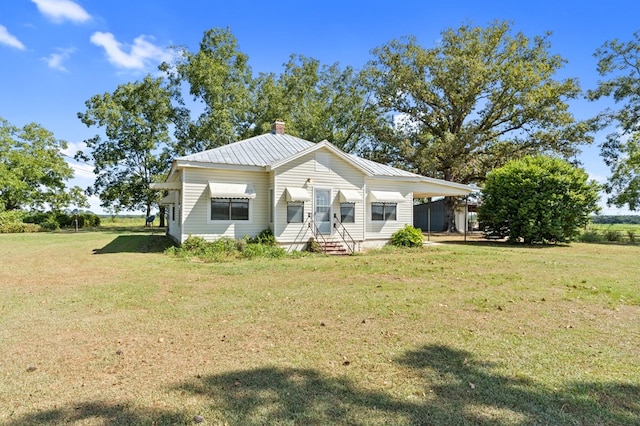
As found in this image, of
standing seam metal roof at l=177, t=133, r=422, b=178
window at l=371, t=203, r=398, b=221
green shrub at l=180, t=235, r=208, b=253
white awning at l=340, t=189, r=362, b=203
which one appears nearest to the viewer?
green shrub at l=180, t=235, r=208, b=253

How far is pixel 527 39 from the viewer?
1086 inches

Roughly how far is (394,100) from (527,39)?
10865 millimetres

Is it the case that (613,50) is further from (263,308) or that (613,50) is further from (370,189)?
(263,308)

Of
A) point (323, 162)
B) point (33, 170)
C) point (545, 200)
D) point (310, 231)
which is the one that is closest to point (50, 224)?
point (33, 170)

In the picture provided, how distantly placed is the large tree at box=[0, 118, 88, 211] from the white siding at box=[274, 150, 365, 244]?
93.5ft

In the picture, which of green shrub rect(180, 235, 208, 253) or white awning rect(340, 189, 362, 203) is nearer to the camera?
green shrub rect(180, 235, 208, 253)

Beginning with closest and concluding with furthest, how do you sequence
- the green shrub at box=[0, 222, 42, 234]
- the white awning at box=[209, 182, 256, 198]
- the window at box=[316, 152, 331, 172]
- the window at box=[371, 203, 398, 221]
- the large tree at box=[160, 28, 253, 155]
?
the white awning at box=[209, 182, 256, 198] → the window at box=[316, 152, 331, 172] → the window at box=[371, 203, 398, 221] → the green shrub at box=[0, 222, 42, 234] → the large tree at box=[160, 28, 253, 155]

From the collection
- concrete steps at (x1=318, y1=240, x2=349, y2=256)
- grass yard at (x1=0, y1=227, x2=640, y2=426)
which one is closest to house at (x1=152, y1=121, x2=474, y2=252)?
concrete steps at (x1=318, y1=240, x2=349, y2=256)

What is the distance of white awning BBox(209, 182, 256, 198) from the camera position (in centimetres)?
1348

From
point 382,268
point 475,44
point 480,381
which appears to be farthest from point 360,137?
point 480,381

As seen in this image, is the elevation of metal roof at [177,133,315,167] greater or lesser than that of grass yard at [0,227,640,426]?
greater

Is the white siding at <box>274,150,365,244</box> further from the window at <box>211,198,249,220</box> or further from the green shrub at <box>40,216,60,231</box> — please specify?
the green shrub at <box>40,216,60,231</box>

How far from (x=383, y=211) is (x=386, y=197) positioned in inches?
28.4

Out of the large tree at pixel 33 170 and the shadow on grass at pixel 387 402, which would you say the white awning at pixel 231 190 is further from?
the large tree at pixel 33 170
